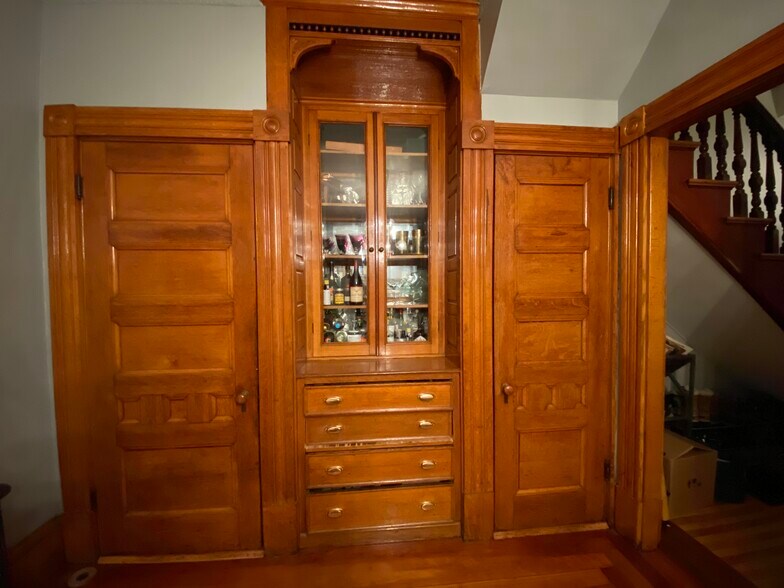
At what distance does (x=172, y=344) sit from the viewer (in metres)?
1.54

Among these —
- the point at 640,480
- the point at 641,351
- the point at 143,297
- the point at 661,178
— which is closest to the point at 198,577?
the point at 143,297

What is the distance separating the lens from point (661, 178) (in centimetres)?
159

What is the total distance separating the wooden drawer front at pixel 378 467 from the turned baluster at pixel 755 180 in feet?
7.31

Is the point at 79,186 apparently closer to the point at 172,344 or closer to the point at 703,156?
the point at 172,344

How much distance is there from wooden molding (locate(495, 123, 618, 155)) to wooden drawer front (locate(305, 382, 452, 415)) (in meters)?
1.23

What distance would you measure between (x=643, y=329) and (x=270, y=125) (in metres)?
1.99

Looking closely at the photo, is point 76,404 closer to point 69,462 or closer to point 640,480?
point 69,462

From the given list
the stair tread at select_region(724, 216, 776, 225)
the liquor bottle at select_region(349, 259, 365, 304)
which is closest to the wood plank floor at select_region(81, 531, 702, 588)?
the liquor bottle at select_region(349, 259, 365, 304)

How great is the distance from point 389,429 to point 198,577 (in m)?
1.03

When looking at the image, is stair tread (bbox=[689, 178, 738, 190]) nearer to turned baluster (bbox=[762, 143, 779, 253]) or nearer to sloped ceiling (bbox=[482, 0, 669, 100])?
turned baluster (bbox=[762, 143, 779, 253])

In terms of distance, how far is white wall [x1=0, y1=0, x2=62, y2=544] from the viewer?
1.36 meters

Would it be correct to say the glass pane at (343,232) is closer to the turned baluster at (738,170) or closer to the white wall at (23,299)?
the white wall at (23,299)

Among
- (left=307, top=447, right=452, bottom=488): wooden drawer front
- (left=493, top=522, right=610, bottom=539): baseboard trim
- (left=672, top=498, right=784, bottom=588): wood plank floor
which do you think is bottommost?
(left=672, top=498, right=784, bottom=588): wood plank floor

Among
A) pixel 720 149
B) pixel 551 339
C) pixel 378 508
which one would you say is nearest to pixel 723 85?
pixel 720 149
